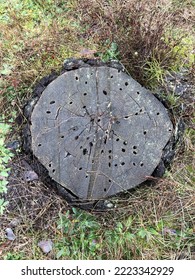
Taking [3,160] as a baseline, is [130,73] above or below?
above

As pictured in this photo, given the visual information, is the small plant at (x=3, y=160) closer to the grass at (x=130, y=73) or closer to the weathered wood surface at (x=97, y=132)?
the grass at (x=130, y=73)

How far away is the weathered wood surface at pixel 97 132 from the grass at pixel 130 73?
0.64 feet

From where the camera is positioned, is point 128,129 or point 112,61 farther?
point 112,61

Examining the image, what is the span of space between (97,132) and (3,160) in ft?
2.30

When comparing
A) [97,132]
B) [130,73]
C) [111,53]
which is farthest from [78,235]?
[111,53]

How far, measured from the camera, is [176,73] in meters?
2.79

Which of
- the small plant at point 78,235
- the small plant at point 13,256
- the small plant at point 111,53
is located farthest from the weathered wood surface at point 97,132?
the small plant at point 13,256

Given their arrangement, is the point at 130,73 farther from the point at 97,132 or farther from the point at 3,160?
the point at 3,160

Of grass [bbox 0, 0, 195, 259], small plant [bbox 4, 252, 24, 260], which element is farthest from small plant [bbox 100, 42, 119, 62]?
small plant [bbox 4, 252, 24, 260]

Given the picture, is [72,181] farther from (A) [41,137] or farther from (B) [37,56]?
(B) [37,56]

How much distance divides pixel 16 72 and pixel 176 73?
1.19 meters

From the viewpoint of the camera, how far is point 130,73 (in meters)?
2.72
